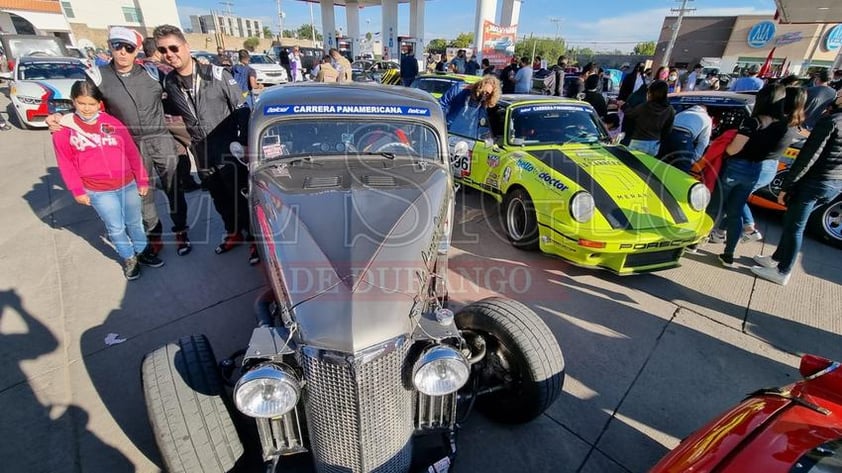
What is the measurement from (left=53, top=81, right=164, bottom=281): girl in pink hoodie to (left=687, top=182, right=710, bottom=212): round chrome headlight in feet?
17.8

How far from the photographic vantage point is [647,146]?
534 centimetres

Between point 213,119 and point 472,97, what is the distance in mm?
3228

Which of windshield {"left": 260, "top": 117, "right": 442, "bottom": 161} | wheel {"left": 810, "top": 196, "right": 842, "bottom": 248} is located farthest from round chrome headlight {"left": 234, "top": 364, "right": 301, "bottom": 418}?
wheel {"left": 810, "top": 196, "right": 842, "bottom": 248}

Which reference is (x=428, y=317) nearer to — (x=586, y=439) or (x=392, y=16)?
(x=586, y=439)

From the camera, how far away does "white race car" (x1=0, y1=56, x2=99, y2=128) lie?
8602 millimetres

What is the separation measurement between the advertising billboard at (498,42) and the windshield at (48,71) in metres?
16.8

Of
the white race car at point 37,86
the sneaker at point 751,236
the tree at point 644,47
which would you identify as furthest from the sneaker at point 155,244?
the tree at point 644,47

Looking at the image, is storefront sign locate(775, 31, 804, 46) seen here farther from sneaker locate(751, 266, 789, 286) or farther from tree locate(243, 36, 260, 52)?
tree locate(243, 36, 260, 52)

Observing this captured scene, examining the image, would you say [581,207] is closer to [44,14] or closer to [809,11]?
[809,11]

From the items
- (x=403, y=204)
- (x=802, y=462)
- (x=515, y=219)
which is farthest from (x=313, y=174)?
(x=515, y=219)

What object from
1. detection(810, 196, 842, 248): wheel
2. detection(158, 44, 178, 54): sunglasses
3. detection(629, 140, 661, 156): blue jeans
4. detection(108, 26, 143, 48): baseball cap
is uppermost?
detection(108, 26, 143, 48): baseball cap

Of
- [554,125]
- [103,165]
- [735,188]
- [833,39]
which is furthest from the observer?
[833,39]

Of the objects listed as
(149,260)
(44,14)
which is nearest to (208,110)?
(149,260)

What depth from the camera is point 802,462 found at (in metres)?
1.31
